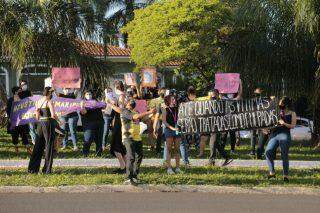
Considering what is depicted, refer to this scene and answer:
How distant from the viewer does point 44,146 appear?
12227 millimetres

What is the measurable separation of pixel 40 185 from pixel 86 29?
25.1 feet

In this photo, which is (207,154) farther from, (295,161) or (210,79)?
(210,79)

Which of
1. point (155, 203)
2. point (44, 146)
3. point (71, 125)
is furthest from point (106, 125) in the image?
point (155, 203)

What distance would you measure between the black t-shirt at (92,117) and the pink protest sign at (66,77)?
73 centimetres

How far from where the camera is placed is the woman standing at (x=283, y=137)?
11672 mm

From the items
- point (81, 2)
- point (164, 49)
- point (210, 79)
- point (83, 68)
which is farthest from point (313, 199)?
point (210, 79)

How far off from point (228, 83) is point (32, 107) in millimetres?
4804

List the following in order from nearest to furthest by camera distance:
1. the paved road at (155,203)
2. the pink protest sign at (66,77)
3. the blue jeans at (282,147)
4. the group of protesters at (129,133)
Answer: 1. the paved road at (155,203)
2. the group of protesters at (129,133)
3. the blue jeans at (282,147)
4. the pink protest sign at (66,77)

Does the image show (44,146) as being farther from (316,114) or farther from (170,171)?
(316,114)

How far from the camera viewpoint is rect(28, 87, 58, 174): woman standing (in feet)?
39.1

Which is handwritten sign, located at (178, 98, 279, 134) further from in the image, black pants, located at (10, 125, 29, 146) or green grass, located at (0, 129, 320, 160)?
black pants, located at (10, 125, 29, 146)

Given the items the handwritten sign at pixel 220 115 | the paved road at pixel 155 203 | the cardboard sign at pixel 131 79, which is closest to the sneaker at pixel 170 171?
the handwritten sign at pixel 220 115

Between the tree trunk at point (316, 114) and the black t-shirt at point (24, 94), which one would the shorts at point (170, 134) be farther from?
the tree trunk at point (316, 114)

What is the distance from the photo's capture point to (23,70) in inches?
696
